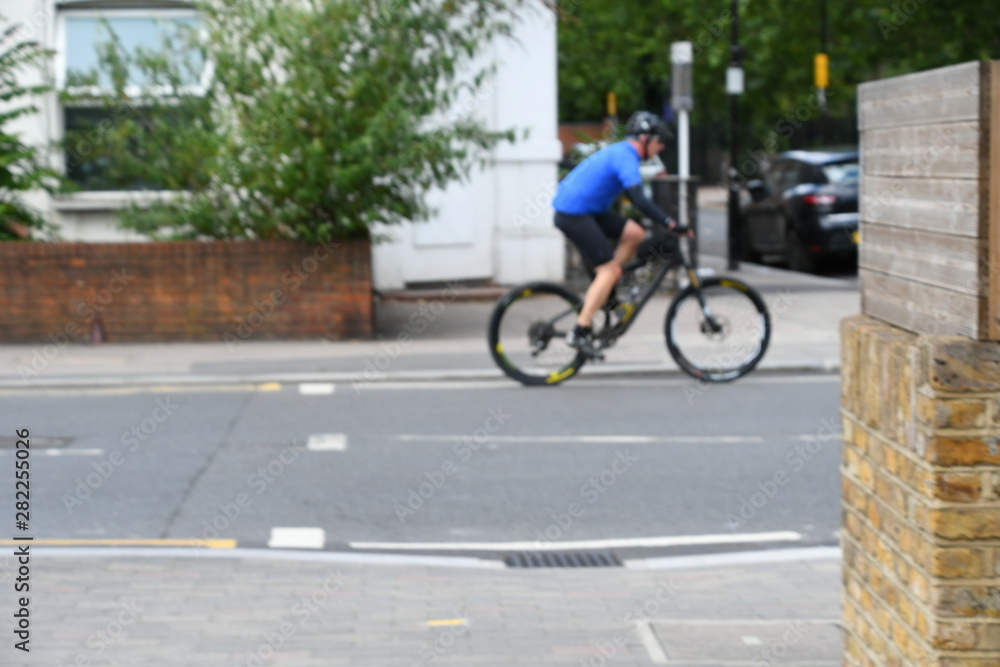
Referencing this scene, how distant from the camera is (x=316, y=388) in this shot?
10844 mm

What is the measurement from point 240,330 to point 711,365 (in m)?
4.40

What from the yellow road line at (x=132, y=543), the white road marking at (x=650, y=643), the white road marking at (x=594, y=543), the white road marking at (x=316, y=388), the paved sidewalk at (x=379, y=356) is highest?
the paved sidewalk at (x=379, y=356)

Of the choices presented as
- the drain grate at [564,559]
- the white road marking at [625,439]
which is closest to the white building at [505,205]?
the white road marking at [625,439]

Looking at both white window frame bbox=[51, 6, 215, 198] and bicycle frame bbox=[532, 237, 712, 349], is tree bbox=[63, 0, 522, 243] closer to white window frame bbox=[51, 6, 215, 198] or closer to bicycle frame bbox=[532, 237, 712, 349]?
white window frame bbox=[51, 6, 215, 198]

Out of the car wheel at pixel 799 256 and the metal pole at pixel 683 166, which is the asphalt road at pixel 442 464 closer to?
the metal pole at pixel 683 166

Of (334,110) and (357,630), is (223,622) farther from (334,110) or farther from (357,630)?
(334,110)

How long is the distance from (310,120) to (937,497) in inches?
397

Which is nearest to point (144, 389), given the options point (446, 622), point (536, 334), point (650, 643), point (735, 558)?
point (536, 334)

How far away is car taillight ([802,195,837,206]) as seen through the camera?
64.5ft

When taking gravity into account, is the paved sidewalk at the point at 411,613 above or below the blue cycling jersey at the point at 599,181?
below

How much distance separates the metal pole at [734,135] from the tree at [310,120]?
22.3ft

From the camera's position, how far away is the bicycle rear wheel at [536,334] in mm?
10508

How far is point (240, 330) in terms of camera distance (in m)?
13.1

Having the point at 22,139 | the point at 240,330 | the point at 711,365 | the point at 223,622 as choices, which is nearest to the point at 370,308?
the point at 240,330
